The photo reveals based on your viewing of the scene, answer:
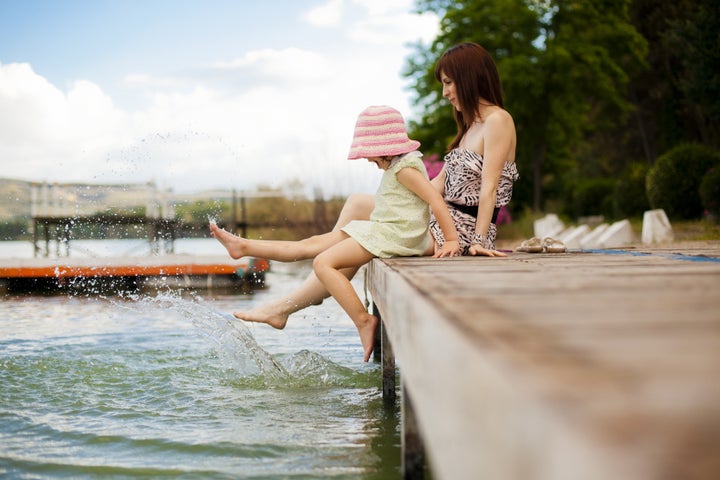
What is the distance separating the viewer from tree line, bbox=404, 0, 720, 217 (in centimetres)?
1891

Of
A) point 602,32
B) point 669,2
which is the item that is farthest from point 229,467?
point 669,2

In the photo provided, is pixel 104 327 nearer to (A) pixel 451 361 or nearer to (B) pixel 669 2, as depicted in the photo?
(A) pixel 451 361

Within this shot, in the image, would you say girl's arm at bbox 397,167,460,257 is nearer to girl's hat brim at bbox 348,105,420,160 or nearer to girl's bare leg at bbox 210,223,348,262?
girl's hat brim at bbox 348,105,420,160

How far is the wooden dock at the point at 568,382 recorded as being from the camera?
0.53m

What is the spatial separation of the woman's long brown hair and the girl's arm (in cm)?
67

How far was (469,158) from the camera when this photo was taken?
157 inches

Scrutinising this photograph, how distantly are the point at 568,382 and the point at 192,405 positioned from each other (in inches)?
123

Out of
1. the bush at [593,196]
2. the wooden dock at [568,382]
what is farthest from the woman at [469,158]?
the bush at [593,196]

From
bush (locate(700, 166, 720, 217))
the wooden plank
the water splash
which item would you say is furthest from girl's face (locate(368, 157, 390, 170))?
bush (locate(700, 166, 720, 217))

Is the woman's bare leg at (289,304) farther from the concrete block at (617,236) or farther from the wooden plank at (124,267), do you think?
the concrete block at (617,236)

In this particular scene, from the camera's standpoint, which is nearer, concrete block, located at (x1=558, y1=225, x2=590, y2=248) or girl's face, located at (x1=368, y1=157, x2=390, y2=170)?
girl's face, located at (x1=368, y1=157, x2=390, y2=170)

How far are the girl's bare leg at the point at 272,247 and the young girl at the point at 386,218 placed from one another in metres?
0.21

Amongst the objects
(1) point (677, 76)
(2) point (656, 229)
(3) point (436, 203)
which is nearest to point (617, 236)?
(2) point (656, 229)

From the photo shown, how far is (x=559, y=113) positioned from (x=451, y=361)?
22.0 metres
